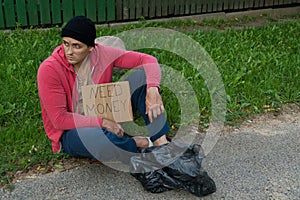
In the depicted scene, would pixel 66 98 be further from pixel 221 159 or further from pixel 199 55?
pixel 199 55

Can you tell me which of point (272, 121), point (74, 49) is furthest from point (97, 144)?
point (272, 121)

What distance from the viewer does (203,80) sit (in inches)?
175

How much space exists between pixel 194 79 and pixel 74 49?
6.45 ft

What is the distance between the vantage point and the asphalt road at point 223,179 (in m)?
2.80

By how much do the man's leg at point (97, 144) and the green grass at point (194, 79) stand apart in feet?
0.99

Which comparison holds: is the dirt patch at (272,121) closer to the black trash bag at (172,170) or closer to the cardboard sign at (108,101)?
the black trash bag at (172,170)

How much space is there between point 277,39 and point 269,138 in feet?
9.81

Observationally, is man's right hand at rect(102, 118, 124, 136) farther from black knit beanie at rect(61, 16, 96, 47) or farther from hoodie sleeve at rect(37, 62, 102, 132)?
black knit beanie at rect(61, 16, 96, 47)

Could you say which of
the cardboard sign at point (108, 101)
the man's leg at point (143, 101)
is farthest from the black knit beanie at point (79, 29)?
the man's leg at point (143, 101)

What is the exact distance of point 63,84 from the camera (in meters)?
2.84

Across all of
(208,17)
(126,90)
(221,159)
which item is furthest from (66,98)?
(208,17)

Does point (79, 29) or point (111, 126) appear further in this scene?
point (111, 126)

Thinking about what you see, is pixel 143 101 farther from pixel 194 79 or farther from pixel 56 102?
pixel 194 79

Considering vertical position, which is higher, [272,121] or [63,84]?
[63,84]
